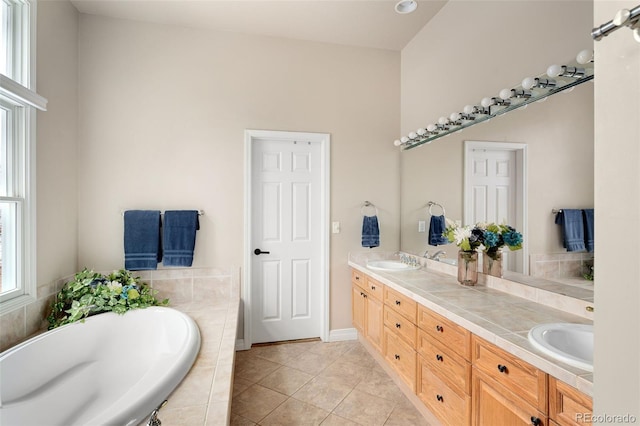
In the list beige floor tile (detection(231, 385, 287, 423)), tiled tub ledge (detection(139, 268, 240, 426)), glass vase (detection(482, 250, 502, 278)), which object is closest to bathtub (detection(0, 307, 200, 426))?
tiled tub ledge (detection(139, 268, 240, 426))

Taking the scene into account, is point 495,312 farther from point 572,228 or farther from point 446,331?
point 572,228

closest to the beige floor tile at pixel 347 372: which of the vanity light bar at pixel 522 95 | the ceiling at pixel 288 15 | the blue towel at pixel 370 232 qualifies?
the blue towel at pixel 370 232

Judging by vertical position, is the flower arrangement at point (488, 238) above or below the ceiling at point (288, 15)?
below

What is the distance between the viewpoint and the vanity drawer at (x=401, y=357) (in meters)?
2.05

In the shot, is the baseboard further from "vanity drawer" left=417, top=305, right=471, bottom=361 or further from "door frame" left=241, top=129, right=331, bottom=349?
"vanity drawer" left=417, top=305, right=471, bottom=361

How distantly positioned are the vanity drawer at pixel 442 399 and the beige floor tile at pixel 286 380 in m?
0.90

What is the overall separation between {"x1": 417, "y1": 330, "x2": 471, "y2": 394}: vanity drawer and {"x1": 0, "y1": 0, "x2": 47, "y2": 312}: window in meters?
2.50

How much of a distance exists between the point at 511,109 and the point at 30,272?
3.25 metres

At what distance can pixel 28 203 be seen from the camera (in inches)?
81.2

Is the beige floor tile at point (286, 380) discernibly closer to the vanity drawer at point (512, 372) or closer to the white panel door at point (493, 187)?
the vanity drawer at point (512, 372)

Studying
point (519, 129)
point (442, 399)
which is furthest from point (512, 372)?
point (519, 129)

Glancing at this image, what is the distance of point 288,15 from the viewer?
2678 millimetres

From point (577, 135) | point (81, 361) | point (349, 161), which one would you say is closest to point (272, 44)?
point (349, 161)

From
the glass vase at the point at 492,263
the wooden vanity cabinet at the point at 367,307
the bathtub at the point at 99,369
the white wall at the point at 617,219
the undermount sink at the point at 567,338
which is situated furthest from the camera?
the wooden vanity cabinet at the point at 367,307
